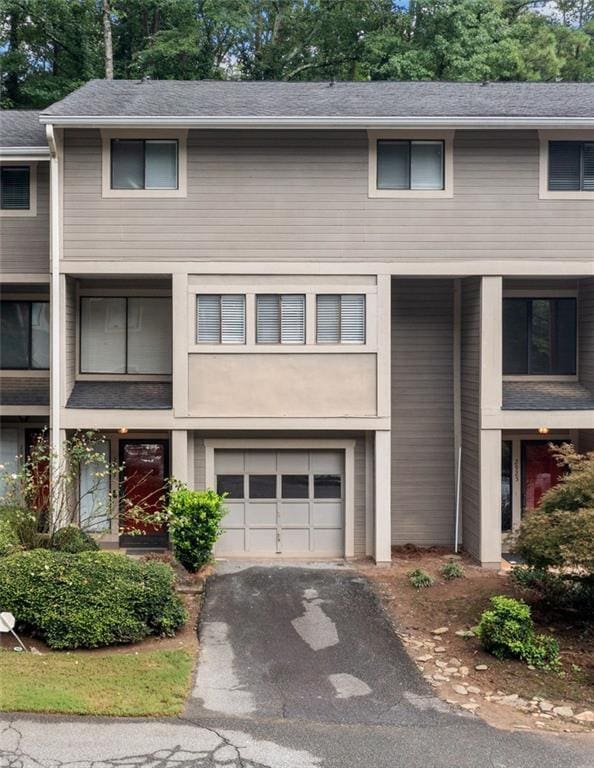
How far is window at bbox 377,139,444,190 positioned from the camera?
43.0 feet

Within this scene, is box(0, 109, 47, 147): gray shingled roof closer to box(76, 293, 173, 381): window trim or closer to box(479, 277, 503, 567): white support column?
box(76, 293, 173, 381): window trim

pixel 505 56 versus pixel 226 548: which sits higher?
pixel 505 56

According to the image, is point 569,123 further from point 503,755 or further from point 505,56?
point 505,56

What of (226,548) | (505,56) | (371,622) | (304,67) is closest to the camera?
(371,622)

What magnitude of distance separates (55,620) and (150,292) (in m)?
7.07

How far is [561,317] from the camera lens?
14.4 m

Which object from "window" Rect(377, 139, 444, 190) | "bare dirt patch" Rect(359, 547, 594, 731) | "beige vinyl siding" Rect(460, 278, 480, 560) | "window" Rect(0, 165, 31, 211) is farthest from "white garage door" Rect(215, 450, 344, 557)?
"window" Rect(0, 165, 31, 211)

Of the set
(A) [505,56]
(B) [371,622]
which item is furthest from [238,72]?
(B) [371,622]

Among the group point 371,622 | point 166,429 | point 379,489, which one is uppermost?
point 166,429

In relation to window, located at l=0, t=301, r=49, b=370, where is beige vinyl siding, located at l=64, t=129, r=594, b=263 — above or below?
above

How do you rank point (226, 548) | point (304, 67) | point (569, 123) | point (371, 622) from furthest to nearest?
point (304, 67) → point (226, 548) → point (569, 123) → point (371, 622)

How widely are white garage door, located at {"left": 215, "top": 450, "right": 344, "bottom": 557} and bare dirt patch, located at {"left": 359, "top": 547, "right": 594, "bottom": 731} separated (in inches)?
51.0

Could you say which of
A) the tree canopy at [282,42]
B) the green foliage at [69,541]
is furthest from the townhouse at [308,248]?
the tree canopy at [282,42]

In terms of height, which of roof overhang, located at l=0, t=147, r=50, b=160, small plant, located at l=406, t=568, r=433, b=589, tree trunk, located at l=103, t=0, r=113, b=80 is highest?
tree trunk, located at l=103, t=0, r=113, b=80
